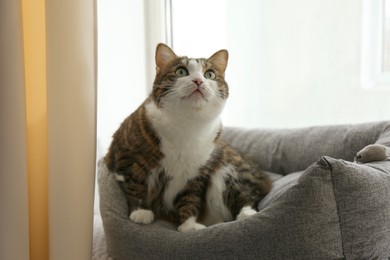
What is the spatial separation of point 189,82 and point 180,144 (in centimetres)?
23

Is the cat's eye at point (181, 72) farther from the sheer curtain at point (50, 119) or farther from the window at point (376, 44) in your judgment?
the window at point (376, 44)

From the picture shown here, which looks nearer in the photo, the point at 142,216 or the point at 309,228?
the point at 309,228

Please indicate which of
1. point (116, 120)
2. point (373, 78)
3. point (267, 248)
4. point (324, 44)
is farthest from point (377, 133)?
point (116, 120)

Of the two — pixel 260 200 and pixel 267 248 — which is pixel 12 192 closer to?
pixel 267 248

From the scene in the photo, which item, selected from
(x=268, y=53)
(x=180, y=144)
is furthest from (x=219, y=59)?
(x=268, y=53)

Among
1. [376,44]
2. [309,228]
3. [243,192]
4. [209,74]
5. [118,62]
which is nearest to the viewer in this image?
[309,228]

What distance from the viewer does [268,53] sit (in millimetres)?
2051

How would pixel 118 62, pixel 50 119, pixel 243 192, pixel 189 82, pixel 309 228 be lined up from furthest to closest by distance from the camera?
pixel 118 62, pixel 243 192, pixel 189 82, pixel 309 228, pixel 50 119

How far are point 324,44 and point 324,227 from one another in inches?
45.4

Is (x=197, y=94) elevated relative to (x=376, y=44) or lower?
lower

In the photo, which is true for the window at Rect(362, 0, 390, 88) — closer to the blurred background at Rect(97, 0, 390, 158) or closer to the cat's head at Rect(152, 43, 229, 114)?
the blurred background at Rect(97, 0, 390, 158)

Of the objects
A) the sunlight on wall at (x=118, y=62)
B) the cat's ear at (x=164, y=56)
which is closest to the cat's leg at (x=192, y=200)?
the cat's ear at (x=164, y=56)

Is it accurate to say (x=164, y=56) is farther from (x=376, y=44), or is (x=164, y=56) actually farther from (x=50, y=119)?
(x=376, y=44)

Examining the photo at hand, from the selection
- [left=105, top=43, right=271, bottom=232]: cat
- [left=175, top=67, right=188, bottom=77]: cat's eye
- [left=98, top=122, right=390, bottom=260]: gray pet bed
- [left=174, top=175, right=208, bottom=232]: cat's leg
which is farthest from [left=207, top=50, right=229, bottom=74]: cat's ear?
[left=98, top=122, right=390, bottom=260]: gray pet bed
